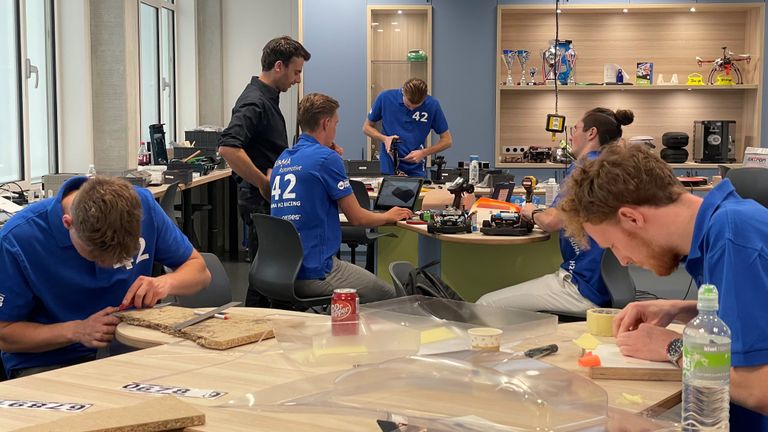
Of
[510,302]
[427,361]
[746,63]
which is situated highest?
[746,63]

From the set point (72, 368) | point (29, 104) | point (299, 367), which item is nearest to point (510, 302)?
point (299, 367)

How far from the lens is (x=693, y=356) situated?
69.1 inches

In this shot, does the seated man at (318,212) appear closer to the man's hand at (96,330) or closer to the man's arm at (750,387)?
the man's hand at (96,330)

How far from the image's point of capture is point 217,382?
2.25m

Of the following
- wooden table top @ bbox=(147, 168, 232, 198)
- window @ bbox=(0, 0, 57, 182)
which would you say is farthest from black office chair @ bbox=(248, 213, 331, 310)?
window @ bbox=(0, 0, 57, 182)

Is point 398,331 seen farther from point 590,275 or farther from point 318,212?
point 318,212

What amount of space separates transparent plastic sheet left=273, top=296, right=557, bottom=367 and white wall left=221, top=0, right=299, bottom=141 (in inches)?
320

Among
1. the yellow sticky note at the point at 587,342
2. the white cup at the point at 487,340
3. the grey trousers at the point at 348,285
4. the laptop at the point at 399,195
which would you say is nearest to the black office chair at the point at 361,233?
the laptop at the point at 399,195

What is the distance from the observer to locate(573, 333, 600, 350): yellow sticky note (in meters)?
2.50

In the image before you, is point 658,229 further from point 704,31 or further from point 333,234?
point 704,31

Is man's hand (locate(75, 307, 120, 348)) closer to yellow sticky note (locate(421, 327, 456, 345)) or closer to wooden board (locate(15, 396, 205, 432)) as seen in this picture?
wooden board (locate(15, 396, 205, 432))

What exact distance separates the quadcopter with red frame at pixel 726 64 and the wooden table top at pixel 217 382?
7.17m

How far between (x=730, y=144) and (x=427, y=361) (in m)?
7.65

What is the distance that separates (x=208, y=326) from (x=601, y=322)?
1.12 m
